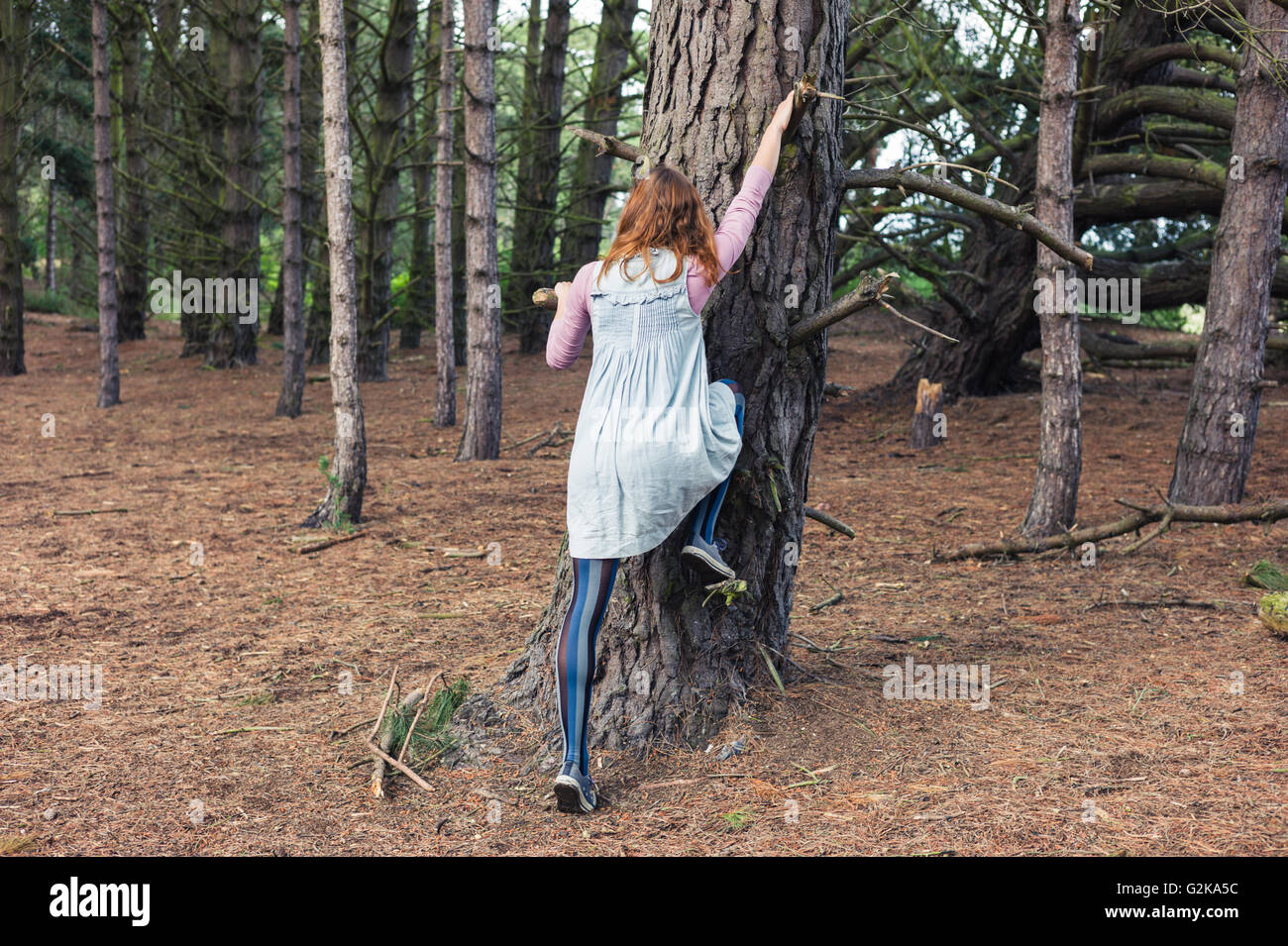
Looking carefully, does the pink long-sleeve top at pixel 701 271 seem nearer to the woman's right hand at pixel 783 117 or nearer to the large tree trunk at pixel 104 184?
the woman's right hand at pixel 783 117

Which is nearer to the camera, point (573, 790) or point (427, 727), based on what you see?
point (573, 790)

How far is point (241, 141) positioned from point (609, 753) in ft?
53.3

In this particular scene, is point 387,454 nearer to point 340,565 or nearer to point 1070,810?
point 340,565

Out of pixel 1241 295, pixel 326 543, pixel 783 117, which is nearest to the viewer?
pixel 783 117

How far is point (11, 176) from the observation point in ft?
59.2

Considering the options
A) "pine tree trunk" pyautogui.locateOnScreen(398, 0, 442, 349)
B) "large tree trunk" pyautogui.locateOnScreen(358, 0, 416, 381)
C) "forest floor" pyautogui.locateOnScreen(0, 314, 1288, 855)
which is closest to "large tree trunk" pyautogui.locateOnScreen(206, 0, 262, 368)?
"large tree trunk" pyautogui.locateOnScreen(358, 0, 416, 381)

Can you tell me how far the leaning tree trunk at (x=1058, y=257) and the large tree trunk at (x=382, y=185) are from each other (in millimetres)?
10736

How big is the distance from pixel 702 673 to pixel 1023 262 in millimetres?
9643

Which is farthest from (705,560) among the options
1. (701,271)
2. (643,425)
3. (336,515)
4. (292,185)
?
(292,185)

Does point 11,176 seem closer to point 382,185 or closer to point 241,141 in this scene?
point 241,141

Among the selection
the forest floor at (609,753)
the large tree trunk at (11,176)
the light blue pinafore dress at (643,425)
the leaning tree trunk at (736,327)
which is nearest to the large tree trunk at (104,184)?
the forest floor at (609,753)

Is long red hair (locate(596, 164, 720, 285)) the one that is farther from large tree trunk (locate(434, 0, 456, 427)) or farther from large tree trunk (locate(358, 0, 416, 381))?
large tree trunk (locate(358, 0, 416, 381))

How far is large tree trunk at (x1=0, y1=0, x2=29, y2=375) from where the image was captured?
58.2 feet

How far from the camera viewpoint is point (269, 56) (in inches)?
731
